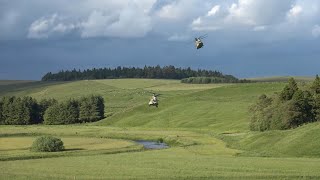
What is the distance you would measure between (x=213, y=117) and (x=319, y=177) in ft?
353

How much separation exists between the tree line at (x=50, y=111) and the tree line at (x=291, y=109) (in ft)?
277

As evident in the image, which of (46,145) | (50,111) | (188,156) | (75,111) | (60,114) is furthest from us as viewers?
(75,111)

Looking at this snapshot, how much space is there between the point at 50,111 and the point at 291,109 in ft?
322

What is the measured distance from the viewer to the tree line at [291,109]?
3910 inches

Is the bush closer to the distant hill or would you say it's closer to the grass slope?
the distant hill

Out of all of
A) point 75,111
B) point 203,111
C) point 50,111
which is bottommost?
point 75,111

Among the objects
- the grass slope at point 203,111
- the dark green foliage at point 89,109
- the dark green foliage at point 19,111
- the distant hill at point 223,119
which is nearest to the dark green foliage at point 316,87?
the distant hill at point 223,119

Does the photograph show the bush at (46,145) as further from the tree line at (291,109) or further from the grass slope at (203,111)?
the grass slope at (203,111)

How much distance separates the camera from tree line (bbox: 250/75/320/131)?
326ft

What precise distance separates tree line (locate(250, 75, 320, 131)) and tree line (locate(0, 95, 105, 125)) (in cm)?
8433

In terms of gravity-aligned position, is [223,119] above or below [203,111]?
Answer: below

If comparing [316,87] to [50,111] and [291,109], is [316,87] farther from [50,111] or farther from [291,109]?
[50,111]

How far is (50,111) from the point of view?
177 metres

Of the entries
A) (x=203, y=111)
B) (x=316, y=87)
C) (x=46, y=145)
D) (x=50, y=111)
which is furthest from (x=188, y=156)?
(x=50, y=111)
